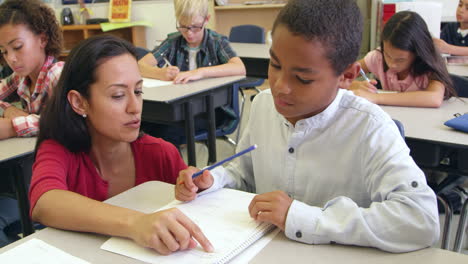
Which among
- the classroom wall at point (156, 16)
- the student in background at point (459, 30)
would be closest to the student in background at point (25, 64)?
the student in background at point (459, 30)

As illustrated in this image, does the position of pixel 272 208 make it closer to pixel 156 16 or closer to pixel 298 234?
pixel 298 234

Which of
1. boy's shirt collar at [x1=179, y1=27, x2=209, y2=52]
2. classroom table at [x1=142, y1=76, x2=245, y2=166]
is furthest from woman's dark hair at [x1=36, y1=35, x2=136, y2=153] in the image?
boy's shirt collar at [x1=179, y1=27, x2=209, y2=52]

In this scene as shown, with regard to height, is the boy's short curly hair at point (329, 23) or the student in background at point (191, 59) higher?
the boy's short curly hair at point (329, 23)

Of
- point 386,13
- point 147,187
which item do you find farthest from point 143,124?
point 386,13

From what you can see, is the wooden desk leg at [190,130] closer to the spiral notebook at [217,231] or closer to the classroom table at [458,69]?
the spiral notebook at [217,231]

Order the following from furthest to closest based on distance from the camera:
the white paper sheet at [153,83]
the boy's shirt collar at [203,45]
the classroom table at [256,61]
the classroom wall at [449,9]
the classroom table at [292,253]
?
the classroom wall at [449,9] < the classroom table at [256,61] < the boy's shirt collar at [203,45] < the white paper sheet at [153,83] < the classroom table at [292,253]

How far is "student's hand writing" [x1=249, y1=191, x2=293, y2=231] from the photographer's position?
0.80 metres

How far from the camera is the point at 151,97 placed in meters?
2.07

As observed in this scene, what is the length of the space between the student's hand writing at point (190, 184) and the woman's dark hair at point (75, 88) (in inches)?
13.3

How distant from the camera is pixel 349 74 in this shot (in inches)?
35.8

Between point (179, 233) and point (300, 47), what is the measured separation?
16.0 inches

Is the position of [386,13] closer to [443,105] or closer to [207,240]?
[443,105]

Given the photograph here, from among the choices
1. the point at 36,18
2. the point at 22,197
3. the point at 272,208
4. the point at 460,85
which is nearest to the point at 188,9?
the point at 36,18

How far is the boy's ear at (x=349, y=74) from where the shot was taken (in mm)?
886
